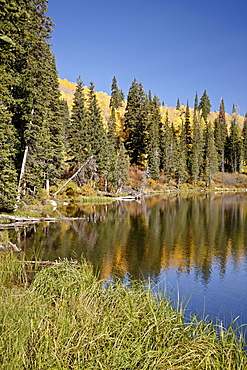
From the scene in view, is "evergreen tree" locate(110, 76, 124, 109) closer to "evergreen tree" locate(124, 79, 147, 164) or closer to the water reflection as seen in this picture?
"evergreen tree" locate(124, 79, 147, 164)

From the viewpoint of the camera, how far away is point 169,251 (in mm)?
18531

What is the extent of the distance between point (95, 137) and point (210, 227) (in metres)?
27.9

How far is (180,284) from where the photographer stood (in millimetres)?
12930

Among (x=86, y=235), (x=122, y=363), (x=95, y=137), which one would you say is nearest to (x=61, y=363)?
(x=122, y=363)

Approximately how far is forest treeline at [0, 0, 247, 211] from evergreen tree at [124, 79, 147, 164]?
22 cm

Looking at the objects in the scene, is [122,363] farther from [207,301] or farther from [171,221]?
[171,221]

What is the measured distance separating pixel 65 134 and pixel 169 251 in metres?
51.8

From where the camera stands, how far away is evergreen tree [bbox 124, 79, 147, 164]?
72.2m

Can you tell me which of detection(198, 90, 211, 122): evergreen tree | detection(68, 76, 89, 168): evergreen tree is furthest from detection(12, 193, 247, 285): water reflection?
detection(198, 90, 211, 122): evergreen tree

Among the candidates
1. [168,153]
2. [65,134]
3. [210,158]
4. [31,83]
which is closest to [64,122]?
[65,134]

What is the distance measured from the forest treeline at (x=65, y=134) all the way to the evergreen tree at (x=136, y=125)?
0.74 ft

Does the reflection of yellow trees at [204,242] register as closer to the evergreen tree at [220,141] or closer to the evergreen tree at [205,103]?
the evergreen tree at [220,141]

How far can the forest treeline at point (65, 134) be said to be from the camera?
21.5 m

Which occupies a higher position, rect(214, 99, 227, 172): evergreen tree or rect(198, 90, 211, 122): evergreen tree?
rect(198, 90, 211, 122): evergreen tree
